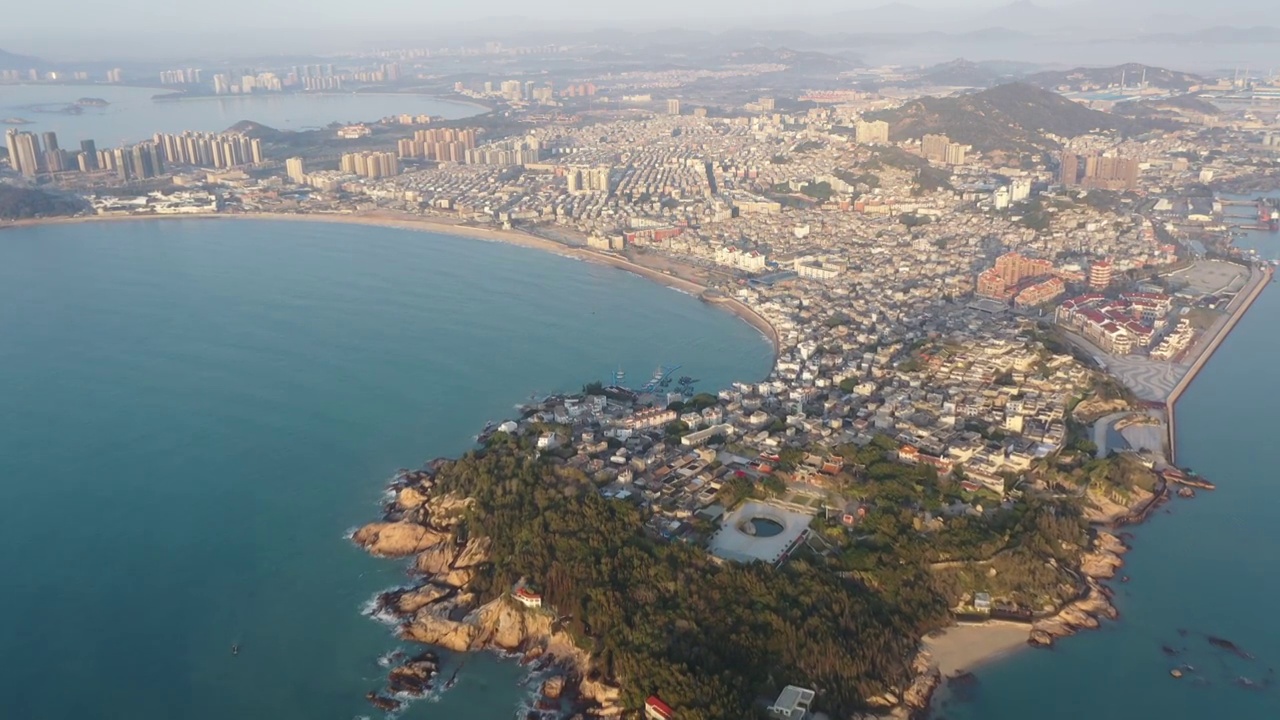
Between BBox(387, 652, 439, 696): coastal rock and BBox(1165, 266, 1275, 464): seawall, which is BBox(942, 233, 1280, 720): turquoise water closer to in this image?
BBox(1165, 266, 1275, 464): seawall

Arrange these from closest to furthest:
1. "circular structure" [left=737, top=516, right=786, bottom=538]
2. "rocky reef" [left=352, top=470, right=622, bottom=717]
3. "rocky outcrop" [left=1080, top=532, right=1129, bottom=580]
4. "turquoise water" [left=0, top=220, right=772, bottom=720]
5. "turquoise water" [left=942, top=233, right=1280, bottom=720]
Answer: "turquoise water" [left=942, top=233, right=1280, bottom=720], "rocky reef" [left=352, top=470, right=622, bottom=717], "turquoise water" [left=0, top=220, right=772, bottom=720], "rocky outcrop" [left=1080, top=532, right=1129, bottom=580], "circular structure" [left=737, top=516, right=786, bottom=538]

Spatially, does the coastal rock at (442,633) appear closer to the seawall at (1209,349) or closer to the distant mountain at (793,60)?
the seawall at (1209,349)

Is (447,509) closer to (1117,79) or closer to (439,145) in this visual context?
(439,145)

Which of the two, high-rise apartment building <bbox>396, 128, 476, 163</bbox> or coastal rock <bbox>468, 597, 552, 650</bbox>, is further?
high-rise apartment building <bbox>396, 128, 476, 163</bbox>

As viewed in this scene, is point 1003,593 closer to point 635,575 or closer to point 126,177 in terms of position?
point 635,575

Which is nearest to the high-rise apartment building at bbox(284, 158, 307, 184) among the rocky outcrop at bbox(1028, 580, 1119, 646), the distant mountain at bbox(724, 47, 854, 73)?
the rocky outcrop at bbox(1028, 580, 1119, 646)

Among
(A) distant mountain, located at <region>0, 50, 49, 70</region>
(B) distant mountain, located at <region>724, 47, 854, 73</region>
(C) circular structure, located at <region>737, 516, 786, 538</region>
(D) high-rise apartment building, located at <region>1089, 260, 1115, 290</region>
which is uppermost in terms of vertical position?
(A) distant mountain, located at <region>0, 50, 49, 70</region>

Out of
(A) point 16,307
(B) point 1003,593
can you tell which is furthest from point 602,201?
(B) point 1003,593
